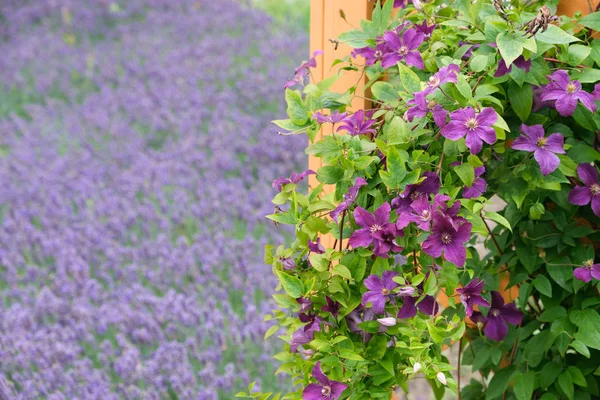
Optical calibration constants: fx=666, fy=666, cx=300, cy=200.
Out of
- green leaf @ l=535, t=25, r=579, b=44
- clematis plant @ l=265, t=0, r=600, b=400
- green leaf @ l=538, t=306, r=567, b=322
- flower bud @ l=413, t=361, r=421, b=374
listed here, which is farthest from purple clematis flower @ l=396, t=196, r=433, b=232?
green leaf @ l=538, t=306, r=567, b=322

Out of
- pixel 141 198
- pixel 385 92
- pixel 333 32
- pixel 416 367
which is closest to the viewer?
pixel 416 367

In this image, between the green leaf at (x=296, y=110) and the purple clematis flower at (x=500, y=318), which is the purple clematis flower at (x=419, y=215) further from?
the purple clematis flower at (x=500, y=318)

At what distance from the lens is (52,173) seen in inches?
119

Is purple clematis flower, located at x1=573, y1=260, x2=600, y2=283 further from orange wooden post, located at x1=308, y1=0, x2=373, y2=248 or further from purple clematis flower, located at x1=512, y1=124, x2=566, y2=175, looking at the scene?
orange wooden post, located at x1=308, y1=0, x2=373, y2=248

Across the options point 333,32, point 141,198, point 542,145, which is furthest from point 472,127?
point 141,198

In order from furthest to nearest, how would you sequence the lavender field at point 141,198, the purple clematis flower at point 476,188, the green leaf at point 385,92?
the lavender field at point 141,198 → the green leaf at point 385,92 → the purple clematis flower at point 476,188

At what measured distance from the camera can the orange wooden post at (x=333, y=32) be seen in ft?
4.82

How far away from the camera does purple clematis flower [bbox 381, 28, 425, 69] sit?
1.18m

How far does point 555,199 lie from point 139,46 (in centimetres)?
369

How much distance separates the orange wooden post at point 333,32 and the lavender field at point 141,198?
0.63 metres

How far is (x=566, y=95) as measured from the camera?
1101 millimetres

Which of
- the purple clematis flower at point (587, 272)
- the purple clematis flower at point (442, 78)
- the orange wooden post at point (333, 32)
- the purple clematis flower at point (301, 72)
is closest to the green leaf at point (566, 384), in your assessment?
the purple clematis flower at point (587, 272)

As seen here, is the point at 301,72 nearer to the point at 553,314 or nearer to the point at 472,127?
the point at 472,127

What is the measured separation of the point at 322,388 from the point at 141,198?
6.19 feet
